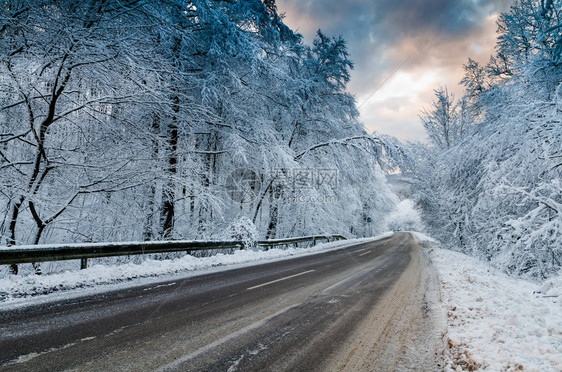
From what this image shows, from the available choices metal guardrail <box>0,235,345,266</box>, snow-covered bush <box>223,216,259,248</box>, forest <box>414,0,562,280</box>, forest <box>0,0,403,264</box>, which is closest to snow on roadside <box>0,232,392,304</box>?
metal guardrail <box>0,235,345,266</box>

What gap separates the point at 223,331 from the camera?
3.68 meters

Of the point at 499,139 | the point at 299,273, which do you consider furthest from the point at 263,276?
the point at 499,139

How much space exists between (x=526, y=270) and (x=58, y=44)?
57.7ft

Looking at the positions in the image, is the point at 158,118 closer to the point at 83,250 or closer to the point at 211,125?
the point at 211,125

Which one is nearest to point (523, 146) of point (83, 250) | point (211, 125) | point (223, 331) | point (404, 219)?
point (223, 331)

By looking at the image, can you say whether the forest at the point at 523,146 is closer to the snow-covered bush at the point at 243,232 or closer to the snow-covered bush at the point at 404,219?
the snow-covered bush at the point at 243,232

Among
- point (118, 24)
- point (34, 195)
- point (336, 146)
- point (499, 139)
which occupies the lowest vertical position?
point (34, 195)

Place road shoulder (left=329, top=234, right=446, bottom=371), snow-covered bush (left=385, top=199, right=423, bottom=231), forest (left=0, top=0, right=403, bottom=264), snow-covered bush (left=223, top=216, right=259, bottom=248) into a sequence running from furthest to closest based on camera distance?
snow-covered bush (left=385, top=199, right=423, bottom=231) → snow-covered bush (left=223, top=216, right=259, bottom=248) → forest (left=0, top=0, right=403, bottom=264) → road shoulder (left=329, top=234, right=446, bottom=371)

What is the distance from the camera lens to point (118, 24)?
7160 millimetres

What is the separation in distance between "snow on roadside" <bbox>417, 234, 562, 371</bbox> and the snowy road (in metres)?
0.38

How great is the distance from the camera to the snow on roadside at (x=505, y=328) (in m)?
2.83

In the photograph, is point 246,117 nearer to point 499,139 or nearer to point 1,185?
point 1,185

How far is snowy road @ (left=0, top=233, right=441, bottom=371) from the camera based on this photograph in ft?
9.31

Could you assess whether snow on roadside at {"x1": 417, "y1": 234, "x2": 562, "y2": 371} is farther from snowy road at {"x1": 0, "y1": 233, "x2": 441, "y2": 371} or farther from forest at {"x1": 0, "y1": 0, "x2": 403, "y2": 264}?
forest at {"x1": 0, "y1": 0, "x2": 403, "y2": 264}
